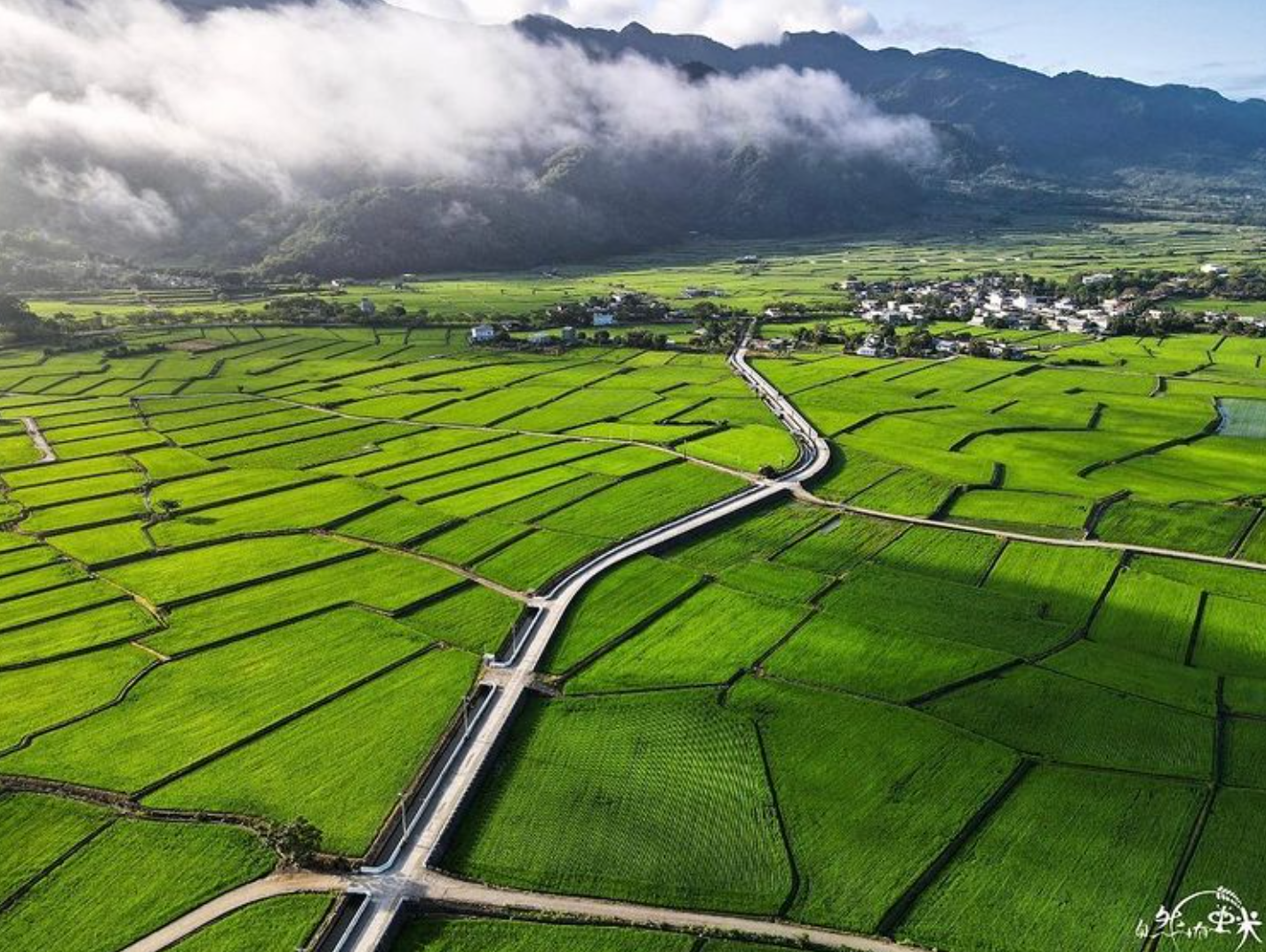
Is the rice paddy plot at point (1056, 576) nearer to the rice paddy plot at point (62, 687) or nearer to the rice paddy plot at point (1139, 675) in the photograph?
the rice paddy plot at point (1139, 675)

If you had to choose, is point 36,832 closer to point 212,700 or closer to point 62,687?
point 212,700

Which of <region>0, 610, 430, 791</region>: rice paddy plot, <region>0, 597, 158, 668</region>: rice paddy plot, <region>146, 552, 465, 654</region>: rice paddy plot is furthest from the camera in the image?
<region>146, 552, 465, 654</region>: rice paddy plot

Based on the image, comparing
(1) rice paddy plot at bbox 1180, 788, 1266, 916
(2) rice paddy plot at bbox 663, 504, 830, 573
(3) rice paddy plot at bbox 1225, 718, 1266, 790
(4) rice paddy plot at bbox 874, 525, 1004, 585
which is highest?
(2) rice paddy plot at bbox 663, 504, 830, 573

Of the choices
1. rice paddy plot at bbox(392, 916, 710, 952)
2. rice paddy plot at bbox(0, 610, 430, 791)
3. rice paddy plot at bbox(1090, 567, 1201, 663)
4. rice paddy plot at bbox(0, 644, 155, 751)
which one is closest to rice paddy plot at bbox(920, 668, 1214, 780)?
rice paddy plot at bbox(1090, 567, 1201, 663)

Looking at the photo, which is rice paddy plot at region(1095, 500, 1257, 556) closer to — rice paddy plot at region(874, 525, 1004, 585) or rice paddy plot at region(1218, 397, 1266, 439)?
rice paddy plot at region(874, 525, 1004, 585)

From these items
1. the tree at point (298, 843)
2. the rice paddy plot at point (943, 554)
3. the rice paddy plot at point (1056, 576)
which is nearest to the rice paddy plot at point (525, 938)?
the tree at point (298, 843)

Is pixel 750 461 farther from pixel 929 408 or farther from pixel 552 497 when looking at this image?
pixel 929 408

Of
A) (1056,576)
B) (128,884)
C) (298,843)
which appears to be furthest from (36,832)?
(1056,576)
